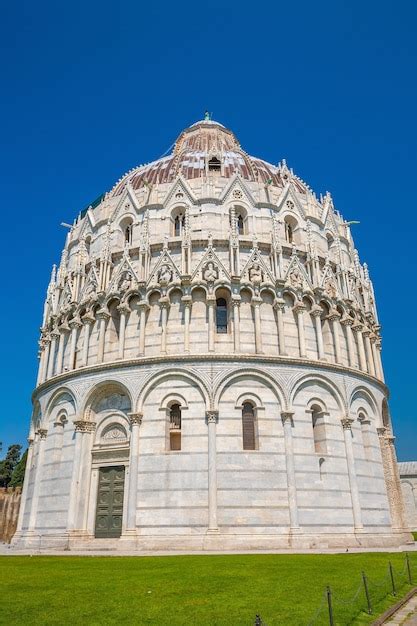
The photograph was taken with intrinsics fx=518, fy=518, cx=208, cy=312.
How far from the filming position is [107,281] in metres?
33.1

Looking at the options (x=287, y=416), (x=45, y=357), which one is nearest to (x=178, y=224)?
(x=45, y=357)

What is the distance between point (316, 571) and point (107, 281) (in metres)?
22.1

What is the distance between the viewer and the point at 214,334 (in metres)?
29.3

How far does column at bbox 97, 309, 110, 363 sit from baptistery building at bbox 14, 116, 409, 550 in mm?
135

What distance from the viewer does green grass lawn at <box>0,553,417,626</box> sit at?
10.2m

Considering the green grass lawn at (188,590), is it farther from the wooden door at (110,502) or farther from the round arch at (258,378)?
the round arch at (258,378)

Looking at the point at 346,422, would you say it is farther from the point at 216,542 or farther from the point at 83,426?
the point at 83,426

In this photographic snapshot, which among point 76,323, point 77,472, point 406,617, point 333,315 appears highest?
point 333,315

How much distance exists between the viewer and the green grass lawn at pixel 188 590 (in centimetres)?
1016

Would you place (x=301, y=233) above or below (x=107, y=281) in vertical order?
above

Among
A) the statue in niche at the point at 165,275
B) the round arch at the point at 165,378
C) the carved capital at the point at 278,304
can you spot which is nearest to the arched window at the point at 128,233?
the statue in niche at the point at 165,275

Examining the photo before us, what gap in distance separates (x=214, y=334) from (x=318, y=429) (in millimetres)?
8054

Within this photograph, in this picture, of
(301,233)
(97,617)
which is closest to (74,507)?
(97,617)

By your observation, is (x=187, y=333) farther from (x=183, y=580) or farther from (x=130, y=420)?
(x=183, y=580)
